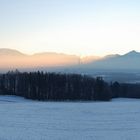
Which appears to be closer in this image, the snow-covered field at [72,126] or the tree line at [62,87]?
the snow-covered field at [72,126]

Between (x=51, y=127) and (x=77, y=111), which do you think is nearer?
(x=51, y=127)

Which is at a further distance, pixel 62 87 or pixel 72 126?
pixel 62 87

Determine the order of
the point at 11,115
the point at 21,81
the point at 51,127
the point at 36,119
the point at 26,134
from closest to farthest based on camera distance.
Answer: the point at 26,134
the point at 51,127
the point at 36,119
the point at 11,115
the point at 21,81

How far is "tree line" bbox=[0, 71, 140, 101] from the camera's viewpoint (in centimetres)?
8869

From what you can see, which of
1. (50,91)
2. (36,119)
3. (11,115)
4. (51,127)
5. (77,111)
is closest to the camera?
(51,127)

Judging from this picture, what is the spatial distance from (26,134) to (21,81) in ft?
250

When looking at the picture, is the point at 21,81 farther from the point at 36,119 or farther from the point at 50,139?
the point at 50,139

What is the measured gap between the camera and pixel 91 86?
92.9 meters

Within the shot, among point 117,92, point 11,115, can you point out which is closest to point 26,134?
point 11,115

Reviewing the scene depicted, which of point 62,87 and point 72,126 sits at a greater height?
point 62,87

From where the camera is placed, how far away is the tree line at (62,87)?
88.7 m

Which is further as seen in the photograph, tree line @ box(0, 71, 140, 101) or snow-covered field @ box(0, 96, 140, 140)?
tree line @ box(0, 71, 140, 101)

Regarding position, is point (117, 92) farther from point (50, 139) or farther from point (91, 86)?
point (50, 139)

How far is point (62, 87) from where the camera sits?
9281cm
